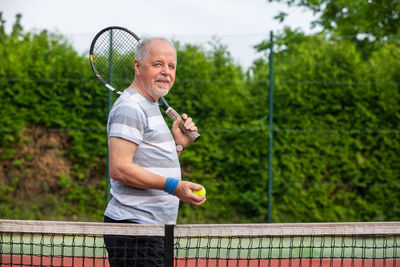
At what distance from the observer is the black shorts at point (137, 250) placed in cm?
210

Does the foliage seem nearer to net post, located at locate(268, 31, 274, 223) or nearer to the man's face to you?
net post, located at locate(268, 31, 274, 223)

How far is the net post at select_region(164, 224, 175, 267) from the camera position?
6.89ft

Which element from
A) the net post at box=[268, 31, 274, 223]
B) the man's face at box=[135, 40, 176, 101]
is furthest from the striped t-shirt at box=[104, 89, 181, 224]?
the net post at box=[268, 31, 274, 223]

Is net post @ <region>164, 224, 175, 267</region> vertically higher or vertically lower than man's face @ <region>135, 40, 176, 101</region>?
lower

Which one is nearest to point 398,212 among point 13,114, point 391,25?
point 391,25

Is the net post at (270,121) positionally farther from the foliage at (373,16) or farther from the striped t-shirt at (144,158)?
the striped t-shirt at (144,158)

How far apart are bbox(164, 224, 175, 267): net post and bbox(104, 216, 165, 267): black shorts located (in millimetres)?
21

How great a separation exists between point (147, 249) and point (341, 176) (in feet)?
16.8

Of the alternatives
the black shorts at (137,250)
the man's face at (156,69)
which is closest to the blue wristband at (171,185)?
the black shorts at (137,250)

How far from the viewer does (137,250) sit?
2.11m

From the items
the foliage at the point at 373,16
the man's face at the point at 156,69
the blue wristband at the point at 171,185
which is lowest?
the blue wristband at the point at 171,185

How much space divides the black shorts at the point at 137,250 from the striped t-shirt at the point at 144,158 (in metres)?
0.08

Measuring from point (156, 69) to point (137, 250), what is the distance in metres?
0.74

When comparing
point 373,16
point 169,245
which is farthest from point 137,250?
point 373,16
